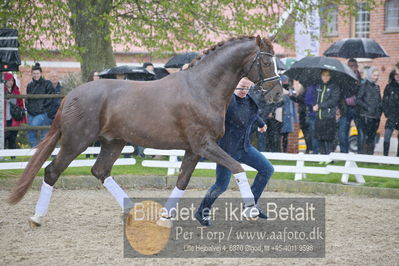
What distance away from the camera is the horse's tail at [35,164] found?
8188mm

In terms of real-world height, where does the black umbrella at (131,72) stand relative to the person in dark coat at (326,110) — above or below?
above

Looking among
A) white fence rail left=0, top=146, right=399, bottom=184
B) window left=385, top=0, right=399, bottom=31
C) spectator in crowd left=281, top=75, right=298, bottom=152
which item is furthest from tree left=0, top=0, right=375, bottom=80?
window left=385, top=0, right=399, bottom=31

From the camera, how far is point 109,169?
8.73 m

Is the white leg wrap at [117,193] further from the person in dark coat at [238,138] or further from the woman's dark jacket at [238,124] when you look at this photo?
the woman's dark jacket at [238,124]

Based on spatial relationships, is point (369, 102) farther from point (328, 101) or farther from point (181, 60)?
point (181, 60)

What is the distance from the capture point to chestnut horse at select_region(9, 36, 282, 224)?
7.85m

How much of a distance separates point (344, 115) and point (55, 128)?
297 inches

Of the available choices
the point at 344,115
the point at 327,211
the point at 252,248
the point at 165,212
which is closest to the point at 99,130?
the point at 165,212

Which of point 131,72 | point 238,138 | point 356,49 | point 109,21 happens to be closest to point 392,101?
point 356,49

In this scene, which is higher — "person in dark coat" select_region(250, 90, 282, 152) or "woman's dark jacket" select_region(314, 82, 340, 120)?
"woman's dark jacket" select_region(314, 82, 340, 120)

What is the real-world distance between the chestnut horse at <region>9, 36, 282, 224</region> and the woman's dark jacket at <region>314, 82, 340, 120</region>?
5.58 metres

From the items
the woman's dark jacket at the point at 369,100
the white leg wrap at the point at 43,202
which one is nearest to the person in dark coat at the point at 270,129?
the woman's dark jacket at the point at 369,100

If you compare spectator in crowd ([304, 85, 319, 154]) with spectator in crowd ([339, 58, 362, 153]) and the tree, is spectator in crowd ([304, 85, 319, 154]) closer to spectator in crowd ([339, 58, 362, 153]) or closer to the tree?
spectator in crowd ([339, 58, 362, 153])

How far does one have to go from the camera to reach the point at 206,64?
803 centimetres
